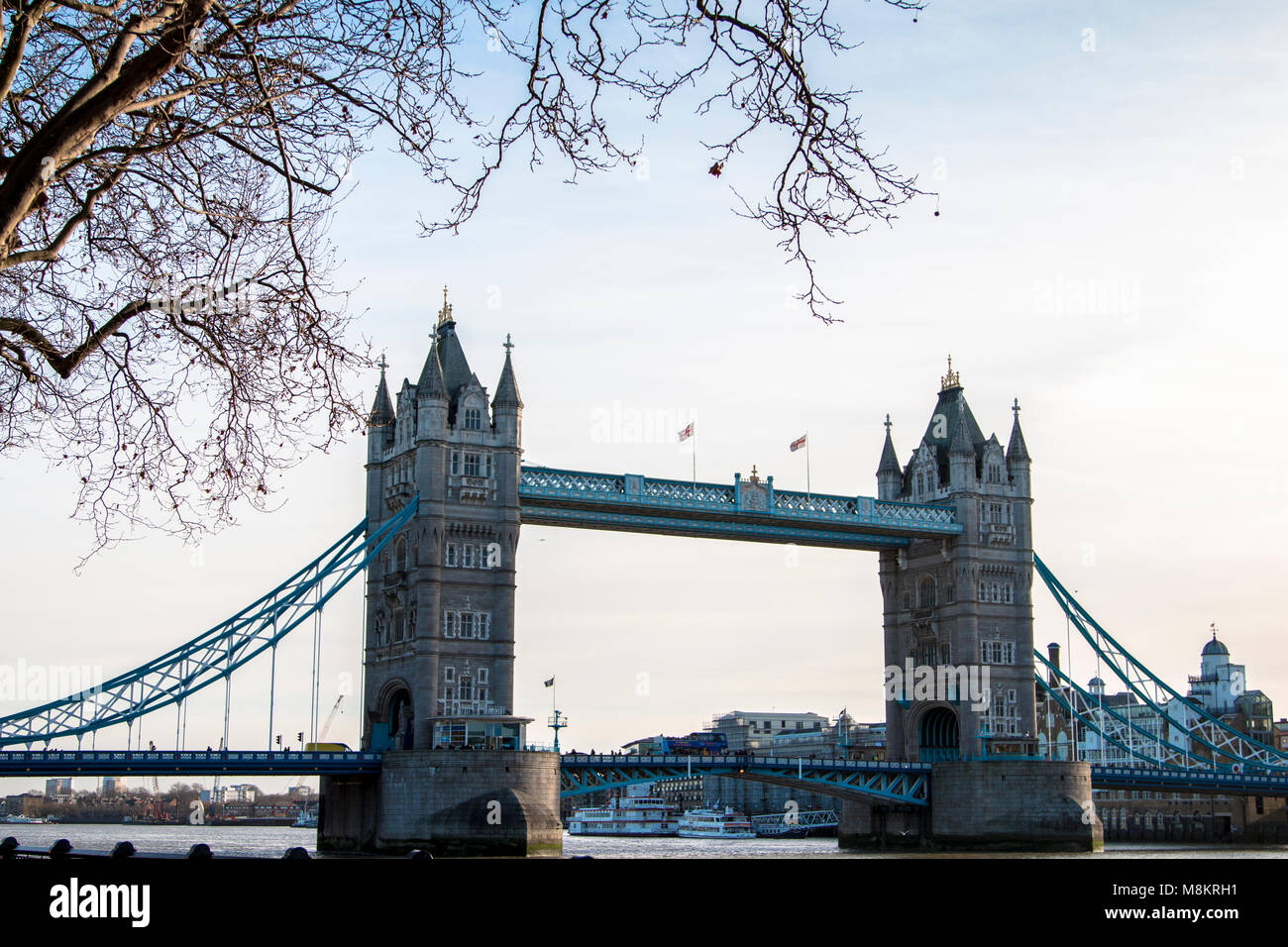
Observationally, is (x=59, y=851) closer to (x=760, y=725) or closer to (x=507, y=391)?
(x=507, y=391)

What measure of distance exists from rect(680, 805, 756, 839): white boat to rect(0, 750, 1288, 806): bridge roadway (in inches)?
1579

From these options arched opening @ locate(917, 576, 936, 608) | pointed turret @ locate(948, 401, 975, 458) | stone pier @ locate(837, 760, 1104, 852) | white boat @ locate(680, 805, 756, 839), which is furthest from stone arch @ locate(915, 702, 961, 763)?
white boat @ locate(680, 805, 756, 839)

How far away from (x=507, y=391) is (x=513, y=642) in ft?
31.7

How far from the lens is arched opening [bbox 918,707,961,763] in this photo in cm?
6806

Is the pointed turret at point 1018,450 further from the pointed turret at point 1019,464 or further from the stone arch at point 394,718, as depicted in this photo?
the stone arch at point 394,718

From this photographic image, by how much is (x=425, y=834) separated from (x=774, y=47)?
47557 mm

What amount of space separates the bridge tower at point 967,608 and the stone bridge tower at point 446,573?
20.7 m

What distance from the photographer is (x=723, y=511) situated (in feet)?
207

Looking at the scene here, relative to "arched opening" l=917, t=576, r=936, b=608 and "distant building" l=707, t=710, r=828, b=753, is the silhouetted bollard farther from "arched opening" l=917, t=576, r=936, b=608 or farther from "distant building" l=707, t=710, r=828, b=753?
"distant building" l=707, t=710, r=828, b=753

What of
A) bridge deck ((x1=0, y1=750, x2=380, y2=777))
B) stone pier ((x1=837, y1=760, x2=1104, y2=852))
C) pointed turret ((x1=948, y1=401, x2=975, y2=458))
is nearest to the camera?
bridge deck ((x1=0, y1=750, x2=380, y2=777))

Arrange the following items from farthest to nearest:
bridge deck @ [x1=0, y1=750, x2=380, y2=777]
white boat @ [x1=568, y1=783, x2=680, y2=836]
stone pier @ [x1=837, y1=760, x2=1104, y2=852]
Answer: white boat @ [x1=568, y1=783, x2=680, y2=836]
stone pier @ [x1=837, y1=760, x2=1104, y2=852]
bridge deck @ [x1=0, y1=750, x2=380, y2=777]

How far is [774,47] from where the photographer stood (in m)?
8.50

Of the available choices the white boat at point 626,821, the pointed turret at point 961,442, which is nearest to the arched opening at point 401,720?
the pointed turret at point 961,442
